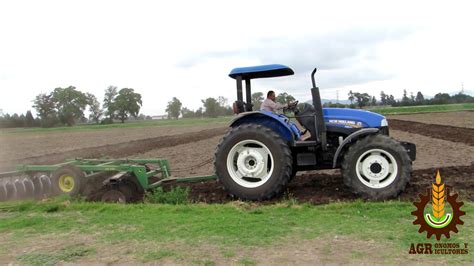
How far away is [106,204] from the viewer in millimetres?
6922

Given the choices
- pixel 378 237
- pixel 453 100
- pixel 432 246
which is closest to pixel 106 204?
pixel 378 237

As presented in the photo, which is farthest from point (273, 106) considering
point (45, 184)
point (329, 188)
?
point (45, 184)

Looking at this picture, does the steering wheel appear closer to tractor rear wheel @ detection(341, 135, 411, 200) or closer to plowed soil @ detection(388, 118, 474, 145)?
tractor rear wheel @ detection(341, 135, 411, 200)

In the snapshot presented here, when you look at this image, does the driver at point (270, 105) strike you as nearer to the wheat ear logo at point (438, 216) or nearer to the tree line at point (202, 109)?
the wheat ear logo at point (438, 216)

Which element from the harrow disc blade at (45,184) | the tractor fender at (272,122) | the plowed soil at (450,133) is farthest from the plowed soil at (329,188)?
the plowed soil at (450,133)

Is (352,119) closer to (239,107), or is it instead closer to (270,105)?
(270,105)

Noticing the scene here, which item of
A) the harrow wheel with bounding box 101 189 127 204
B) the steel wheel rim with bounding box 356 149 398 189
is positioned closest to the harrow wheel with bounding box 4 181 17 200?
the harrow wheel with bounding box 101 189 127 204

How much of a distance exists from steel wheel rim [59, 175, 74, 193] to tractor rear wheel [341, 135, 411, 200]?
512cm

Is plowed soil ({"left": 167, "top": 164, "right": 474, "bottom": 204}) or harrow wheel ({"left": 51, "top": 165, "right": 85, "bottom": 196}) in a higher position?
harrow wheel ({"left": 51, "top": 165, "right": 85, "bottom": 196})

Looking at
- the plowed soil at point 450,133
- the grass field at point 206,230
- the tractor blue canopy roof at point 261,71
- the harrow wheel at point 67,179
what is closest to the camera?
the grass field at point 206,230

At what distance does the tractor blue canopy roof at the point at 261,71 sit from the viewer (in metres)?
7.00

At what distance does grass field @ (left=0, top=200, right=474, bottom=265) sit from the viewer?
441cm

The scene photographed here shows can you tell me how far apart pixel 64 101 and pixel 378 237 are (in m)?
108

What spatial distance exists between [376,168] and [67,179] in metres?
5.73
